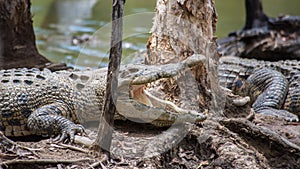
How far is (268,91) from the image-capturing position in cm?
579

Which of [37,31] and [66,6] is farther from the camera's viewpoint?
[66,6]

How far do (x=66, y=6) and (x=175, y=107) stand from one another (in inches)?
394

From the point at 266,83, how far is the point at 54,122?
9.96 ft

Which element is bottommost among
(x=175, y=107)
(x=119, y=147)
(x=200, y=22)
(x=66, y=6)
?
(x=119, y=147)

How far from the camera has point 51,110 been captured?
4.05 meters

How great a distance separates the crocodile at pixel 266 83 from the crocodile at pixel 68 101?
80.3 inches

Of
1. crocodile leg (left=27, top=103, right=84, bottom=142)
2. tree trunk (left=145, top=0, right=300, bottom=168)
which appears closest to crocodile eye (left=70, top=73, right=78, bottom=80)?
crocodile leg (left=27, top=103, right=84, bottom=142)

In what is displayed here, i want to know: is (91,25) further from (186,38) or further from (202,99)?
(202,99)

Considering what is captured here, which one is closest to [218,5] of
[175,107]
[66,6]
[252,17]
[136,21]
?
[66,6]

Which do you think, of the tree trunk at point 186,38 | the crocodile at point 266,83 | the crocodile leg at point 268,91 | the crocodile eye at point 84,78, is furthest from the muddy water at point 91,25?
the crocodile leg at point 268,91

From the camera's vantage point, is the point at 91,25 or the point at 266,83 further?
the point at 91,25

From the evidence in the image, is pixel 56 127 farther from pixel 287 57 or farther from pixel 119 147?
pixel 287 57

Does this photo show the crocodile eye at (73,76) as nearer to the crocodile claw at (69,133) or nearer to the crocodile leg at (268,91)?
the crocodile claw at (69,133)

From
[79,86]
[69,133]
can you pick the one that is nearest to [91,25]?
[79,86]
